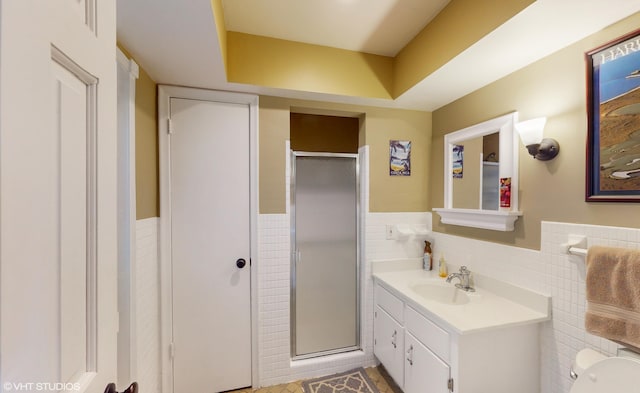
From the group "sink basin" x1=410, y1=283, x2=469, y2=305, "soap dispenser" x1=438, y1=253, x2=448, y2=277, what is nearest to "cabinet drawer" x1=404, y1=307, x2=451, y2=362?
"sink basin" x1=410, y1=283, x2=469, y2=305

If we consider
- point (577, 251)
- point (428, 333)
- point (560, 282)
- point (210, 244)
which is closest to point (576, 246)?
point (577, 251)

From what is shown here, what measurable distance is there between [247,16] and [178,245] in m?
1.53

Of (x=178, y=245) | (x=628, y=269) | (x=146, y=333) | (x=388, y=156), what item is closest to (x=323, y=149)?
(x=388, y=156)

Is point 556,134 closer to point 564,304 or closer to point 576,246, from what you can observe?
point 576,246

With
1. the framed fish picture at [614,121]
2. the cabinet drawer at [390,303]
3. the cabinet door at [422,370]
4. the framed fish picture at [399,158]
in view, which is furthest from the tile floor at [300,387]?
the framed fish picture at [614,121]

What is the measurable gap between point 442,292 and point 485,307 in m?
0.39

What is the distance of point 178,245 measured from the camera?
181 cm

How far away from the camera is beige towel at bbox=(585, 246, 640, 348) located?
101 centimetres

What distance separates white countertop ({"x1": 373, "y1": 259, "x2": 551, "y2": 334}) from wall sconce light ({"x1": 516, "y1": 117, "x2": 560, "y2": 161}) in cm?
75

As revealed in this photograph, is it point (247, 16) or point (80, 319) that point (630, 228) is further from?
point (247, 16)

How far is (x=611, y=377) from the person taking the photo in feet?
3.13

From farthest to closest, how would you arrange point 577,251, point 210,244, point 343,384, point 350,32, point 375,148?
point 375,148 < point 343,384 < point 210,244 < point 350,32 < point 577,251

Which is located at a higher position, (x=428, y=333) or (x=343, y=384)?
(x=428, y=333)

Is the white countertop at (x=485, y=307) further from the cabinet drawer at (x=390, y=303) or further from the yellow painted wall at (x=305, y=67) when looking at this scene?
the yellow painted wall at (x=305, y=67)
